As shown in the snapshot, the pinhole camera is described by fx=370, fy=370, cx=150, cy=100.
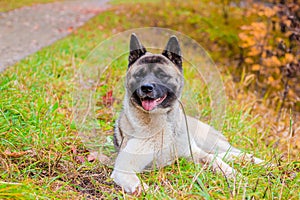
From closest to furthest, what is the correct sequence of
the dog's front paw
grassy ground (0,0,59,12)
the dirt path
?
the dog's front paw, the dirt path, grassy ground (0,0,59,12)

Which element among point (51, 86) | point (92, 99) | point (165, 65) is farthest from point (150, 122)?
point (51, 86)

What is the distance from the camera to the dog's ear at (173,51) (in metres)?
3.18

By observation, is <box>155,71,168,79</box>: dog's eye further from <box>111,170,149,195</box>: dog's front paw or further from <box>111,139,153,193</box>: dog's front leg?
<box>111,170,149,195</box>: dog's front paw

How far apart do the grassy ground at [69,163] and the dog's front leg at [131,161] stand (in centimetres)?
11

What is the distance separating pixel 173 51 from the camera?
3207mm

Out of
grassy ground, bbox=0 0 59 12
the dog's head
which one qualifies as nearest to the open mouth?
the dog's head

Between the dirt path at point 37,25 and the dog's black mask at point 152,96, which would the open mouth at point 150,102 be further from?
the dirt path at point 37,25

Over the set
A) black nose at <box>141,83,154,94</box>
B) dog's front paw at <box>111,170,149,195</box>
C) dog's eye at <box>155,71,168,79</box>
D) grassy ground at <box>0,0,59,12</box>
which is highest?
grassy ground at <box>0,0,59,12</box>

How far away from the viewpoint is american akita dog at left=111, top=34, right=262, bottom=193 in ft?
10.1

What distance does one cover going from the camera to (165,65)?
316 cm

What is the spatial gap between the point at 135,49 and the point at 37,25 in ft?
25.8

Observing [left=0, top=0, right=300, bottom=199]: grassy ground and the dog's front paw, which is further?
the dog's front paw

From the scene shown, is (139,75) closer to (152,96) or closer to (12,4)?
(152,96)

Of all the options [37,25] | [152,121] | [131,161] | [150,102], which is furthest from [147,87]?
[37,25]
